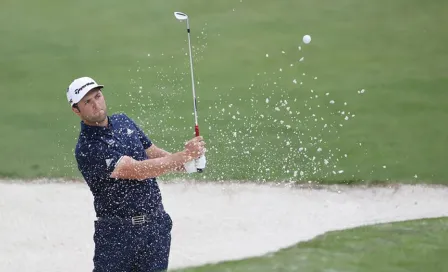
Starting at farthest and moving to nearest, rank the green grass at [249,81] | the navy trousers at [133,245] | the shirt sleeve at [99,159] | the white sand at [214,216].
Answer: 1. the green grass at [249,81]
2. the white sand at [214,216]
3. the navy trousers at [133,245]
4. the shirt sleeve at [99,159]

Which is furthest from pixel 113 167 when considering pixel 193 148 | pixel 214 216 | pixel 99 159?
pixel 214 216

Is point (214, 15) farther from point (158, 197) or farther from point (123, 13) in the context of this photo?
point (158, 197)

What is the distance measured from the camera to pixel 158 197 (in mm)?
3320

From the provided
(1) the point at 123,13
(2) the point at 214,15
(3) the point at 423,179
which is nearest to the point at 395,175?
(3) the point at 423,179

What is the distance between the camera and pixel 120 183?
3.19 metres

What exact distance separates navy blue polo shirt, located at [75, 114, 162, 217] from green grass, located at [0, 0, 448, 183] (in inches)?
86.6

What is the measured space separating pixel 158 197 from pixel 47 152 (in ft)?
8.70

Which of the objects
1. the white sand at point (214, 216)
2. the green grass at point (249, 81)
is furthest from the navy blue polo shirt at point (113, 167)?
the green grass at point (249, 81)

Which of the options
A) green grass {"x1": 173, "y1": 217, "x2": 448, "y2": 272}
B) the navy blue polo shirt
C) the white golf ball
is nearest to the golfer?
the navy blue polo shirt

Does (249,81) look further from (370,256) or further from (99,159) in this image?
(370,256)

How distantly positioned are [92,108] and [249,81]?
3.05m

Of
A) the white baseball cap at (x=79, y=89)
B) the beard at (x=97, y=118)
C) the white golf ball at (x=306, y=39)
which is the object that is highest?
the white golf ball at (x=306, y=39)

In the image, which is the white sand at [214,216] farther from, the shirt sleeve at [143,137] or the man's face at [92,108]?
the man's face at [92,108]

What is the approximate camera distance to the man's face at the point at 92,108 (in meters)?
3.16
